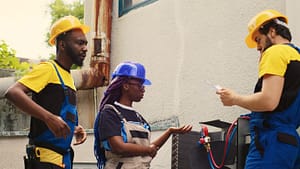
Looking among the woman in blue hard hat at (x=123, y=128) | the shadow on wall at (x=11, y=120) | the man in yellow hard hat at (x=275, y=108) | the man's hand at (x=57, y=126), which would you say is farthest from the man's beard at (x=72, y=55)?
the shadow on wall at (x=11, y=120)

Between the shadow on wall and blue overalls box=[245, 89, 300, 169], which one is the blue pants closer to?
blue overalls box=[245, 89, 300, 169]

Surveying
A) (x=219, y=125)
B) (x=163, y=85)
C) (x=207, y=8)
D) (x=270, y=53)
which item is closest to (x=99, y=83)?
(x=163, y=85)

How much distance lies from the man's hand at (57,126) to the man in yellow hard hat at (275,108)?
44.1 inches

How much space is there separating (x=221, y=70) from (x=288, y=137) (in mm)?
2072

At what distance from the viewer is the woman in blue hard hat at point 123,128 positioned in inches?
151

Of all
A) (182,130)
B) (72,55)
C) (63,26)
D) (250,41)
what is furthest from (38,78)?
(250,41)

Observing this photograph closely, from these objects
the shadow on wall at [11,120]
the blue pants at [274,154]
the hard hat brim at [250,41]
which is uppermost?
the hard hat brim at [250,41]

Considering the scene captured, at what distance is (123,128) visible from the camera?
3.89 m

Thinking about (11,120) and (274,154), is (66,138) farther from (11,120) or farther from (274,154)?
(11,120)

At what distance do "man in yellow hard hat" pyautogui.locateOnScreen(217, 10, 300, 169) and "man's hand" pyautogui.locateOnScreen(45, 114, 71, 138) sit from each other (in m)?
1.12

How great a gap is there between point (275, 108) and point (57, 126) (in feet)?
4.83

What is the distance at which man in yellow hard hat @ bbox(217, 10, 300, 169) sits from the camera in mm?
3418

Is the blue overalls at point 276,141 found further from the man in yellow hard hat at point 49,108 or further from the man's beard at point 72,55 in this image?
the man's beard at point 72,55

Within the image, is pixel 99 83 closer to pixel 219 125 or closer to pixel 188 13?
pixel 188 13
